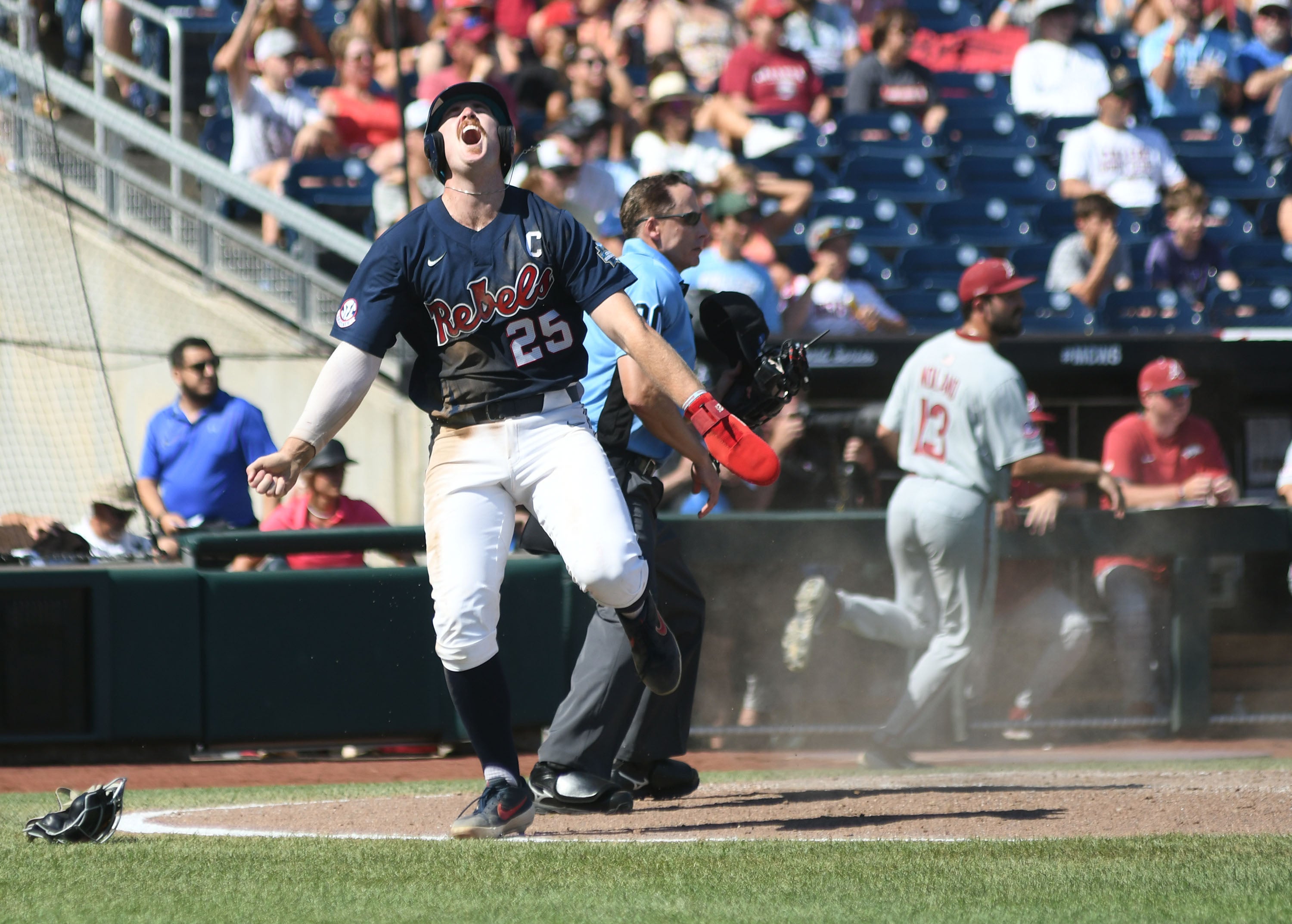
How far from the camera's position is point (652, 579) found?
14.2 ft

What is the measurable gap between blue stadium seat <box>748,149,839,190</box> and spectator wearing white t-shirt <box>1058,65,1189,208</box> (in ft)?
5.15

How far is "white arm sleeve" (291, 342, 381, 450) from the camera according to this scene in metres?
3.90

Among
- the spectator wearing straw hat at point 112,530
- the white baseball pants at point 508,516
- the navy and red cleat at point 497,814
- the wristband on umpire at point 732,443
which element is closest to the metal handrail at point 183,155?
the spectator wearing straw hat at point 112,530

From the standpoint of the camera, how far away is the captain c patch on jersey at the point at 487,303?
3.95 metres

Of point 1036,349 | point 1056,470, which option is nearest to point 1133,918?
point 1056,470

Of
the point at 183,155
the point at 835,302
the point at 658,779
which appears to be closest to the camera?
the point at 658,779

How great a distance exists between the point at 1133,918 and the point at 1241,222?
9.00m

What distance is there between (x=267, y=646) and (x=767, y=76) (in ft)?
20.5

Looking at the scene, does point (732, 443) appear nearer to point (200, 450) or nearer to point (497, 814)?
point (497, 814)

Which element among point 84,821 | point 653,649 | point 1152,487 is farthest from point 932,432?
point 84,821

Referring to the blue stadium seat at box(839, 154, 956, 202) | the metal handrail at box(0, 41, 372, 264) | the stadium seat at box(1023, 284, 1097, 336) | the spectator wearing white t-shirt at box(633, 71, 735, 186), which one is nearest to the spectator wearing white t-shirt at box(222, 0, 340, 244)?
the metal handrail at box(0, 41, 372, 264)

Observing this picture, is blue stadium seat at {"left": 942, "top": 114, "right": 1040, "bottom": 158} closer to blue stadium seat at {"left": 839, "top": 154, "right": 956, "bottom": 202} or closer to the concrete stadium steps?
blue stadium seat at {"left": 839, "top": 154, "right": 956, "bottom": 202}

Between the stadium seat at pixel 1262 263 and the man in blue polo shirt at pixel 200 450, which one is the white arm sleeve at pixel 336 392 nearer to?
the man in blue polo shirt at pixel 200 450

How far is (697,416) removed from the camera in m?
3.80
